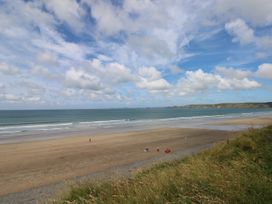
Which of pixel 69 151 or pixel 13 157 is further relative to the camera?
pixel 69 151

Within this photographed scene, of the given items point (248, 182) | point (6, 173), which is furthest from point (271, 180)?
point (6, 173)

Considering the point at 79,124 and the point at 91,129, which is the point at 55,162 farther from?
the point at 79,124

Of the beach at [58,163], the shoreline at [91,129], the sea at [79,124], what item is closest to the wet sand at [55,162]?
the beach at [58,163]

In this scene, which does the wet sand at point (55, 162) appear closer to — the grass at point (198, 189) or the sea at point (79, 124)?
the grass at point (198, 189)

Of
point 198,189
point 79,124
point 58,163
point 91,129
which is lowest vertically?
point 58,163

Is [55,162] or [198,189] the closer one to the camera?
[198,189]

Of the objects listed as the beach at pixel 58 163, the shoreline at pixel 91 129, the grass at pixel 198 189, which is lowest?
the beach at pixel 58 163

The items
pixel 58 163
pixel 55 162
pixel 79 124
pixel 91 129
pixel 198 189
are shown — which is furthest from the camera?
pixel 79 124

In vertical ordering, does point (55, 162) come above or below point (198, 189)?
below

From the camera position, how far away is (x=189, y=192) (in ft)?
13.0

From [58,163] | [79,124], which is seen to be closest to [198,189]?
[58,163]

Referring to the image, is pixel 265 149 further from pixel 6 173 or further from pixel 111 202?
pixel 6 173

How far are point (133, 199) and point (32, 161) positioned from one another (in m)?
11.1

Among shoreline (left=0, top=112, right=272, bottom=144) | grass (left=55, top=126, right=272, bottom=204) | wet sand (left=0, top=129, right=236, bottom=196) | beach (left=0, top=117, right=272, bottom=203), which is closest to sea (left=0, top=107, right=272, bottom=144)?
shoreline (left=0, top=112, right=272, bottom=144)
